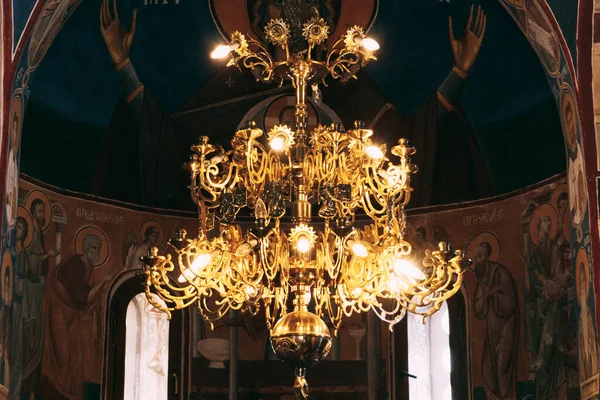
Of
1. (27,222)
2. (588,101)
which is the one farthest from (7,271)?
(588,101)

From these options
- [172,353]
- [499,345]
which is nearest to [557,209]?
[499,345]

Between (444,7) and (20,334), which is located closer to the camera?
(20,334)

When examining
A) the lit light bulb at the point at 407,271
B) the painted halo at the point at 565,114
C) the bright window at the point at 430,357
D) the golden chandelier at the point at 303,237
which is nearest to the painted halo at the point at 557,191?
the painted halo at the point at 565,114

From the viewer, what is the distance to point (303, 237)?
352 inches

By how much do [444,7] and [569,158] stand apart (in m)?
2.31

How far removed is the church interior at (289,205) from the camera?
1159 centimetres

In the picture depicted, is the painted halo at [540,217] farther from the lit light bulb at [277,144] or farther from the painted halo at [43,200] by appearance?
the painted halo at [43,200]

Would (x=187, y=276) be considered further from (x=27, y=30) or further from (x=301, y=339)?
(x=27, y=30)

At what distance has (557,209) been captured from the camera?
12367mm

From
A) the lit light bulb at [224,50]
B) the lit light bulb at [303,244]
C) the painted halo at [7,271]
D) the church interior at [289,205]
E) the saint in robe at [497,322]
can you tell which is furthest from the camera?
the saint in robe at [497,322]

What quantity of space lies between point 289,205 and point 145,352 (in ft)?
9.89

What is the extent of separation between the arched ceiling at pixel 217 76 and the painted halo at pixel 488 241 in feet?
1.56

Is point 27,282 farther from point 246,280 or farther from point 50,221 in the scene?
point 246,280

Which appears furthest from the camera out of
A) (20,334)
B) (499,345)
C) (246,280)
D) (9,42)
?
(499,345)
